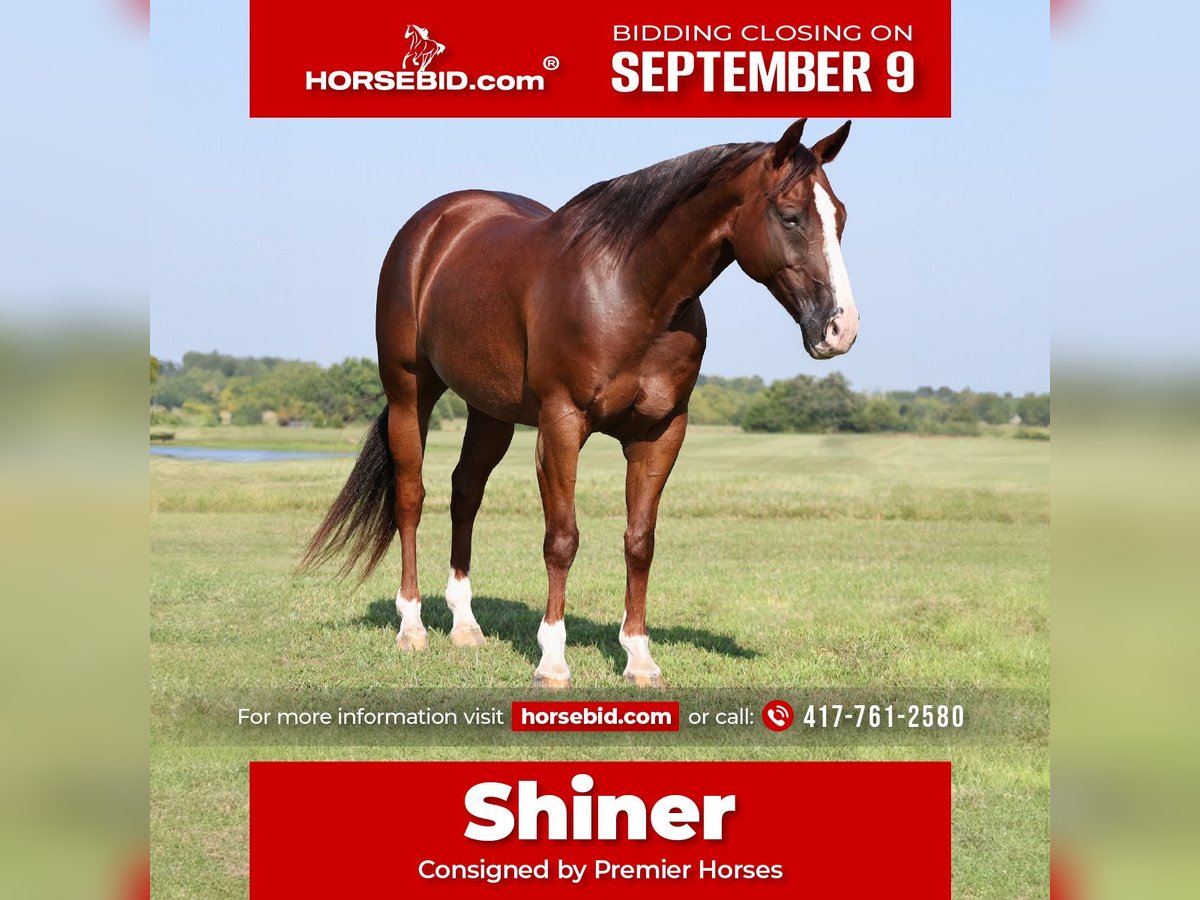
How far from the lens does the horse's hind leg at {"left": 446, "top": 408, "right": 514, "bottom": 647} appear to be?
8.55 m

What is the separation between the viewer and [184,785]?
5469 millimetres

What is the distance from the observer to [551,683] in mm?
6875

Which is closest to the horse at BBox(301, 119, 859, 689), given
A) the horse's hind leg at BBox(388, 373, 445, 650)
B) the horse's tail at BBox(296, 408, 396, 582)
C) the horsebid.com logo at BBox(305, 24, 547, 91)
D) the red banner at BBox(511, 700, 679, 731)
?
the horse's hind leg at BBox(388, 373, 445, 650)

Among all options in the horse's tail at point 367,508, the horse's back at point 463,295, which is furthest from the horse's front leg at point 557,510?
the horse's tail at point 367,508

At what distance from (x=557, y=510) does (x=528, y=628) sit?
2.48 m

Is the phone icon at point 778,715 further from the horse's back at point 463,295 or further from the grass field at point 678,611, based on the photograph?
the horse's back at point 463,295

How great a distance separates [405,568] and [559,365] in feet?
9.01

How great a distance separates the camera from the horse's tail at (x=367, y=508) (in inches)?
359

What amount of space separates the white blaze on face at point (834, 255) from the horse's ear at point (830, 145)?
25 centimetres

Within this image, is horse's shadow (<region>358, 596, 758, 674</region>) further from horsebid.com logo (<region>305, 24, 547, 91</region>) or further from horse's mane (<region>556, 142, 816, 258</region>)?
horsebid.com logo (<region>305, 24, 547, 91</region>)

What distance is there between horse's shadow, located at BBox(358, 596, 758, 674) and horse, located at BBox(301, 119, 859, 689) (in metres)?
0.50

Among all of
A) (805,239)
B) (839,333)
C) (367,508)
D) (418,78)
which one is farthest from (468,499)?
(839,333)
